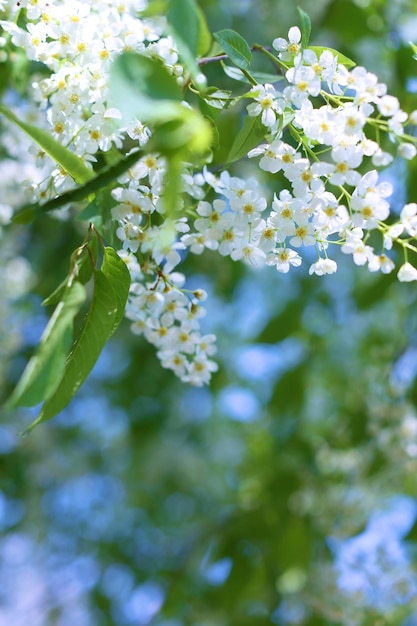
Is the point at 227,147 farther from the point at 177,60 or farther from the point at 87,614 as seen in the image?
the point at 87,614

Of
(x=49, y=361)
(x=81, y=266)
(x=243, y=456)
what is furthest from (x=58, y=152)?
(x=243, y=456)

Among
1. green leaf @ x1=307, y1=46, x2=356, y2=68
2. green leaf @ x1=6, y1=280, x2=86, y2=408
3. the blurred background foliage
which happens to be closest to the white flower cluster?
green leaf @ x1=307, y1=46, x2=356, y2=68

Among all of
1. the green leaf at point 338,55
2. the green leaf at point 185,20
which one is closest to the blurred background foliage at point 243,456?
the green leaf at point 338,55

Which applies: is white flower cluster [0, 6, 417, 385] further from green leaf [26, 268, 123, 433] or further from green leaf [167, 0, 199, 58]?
green leaf [167, 0, 199, 58]

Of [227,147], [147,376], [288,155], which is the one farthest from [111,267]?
[147,376]

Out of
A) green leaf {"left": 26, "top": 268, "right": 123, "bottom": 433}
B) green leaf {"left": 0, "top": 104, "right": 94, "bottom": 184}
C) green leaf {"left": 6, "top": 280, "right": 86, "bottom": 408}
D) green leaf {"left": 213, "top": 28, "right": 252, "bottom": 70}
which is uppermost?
green leaf {"left": 0, "top": 104, "right": 94, "bottom": 184}

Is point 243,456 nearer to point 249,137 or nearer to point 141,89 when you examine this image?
point 249,137

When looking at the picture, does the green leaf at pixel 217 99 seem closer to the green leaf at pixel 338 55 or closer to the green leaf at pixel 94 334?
the green leaf at pixel 338 55

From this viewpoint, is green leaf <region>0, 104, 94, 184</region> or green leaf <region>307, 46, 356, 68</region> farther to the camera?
green leaf <region>307, 46, 356, 68</region>
